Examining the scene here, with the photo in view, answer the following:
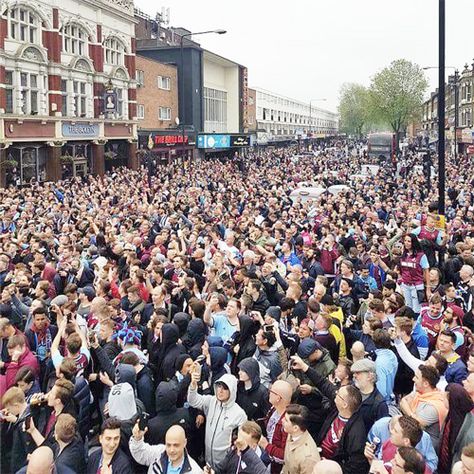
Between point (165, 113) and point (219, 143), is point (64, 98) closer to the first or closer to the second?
point (165, 113)

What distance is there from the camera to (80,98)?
3678cm

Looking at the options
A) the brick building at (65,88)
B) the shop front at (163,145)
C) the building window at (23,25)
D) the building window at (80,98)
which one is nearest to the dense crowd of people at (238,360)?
the brick building at (65,88)

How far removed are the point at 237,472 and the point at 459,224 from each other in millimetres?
11395

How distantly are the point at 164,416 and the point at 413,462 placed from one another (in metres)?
2.26

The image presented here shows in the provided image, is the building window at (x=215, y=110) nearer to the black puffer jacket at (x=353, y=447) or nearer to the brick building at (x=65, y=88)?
the brick building at (x=65, y=88)

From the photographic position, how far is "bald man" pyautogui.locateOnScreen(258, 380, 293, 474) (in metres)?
5.05

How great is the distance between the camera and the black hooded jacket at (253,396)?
570 cm

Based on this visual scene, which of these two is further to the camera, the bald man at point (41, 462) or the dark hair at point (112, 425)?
the dark hair at point (112, 425)

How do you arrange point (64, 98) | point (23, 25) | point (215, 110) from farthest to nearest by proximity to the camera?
1. point (215, 110)
2. point (64, 98)
3. point (23, 25)

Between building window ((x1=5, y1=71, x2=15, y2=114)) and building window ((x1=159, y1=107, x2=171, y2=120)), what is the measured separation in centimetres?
2006

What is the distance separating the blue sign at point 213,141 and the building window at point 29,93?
61.0ft

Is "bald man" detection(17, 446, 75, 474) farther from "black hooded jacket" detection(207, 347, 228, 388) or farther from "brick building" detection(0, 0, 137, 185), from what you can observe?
"brick building" detection(0, 0, 137, 185)

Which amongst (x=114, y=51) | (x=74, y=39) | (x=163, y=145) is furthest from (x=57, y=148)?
(x=163, y=145)

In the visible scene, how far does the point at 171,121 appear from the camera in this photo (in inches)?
2039
